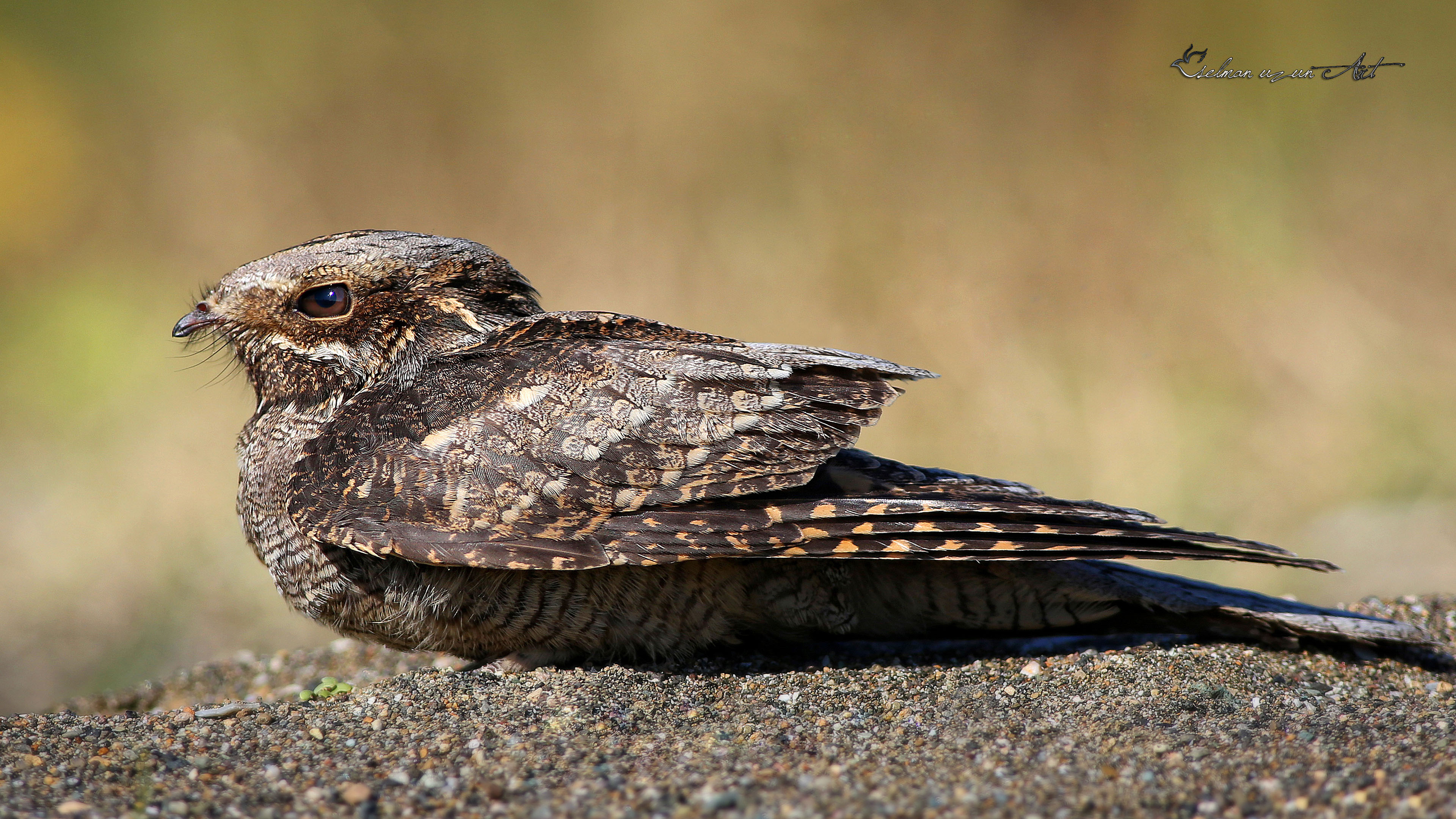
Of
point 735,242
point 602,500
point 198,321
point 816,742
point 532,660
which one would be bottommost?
point 816,742

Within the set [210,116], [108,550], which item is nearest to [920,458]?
[108,550]

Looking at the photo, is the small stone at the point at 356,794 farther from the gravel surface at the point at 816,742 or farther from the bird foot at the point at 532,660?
the bird foot at the point at 532,660

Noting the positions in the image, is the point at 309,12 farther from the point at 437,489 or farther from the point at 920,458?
the point at 437,489

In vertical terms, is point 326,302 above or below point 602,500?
above

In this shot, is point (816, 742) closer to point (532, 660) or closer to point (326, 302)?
point (532, 660)
